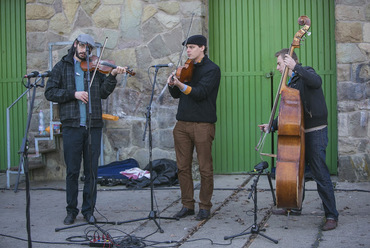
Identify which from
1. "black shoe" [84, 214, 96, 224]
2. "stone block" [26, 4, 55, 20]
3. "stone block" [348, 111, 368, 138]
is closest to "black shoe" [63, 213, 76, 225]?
"black shoe" [84, 214, 96, 224]

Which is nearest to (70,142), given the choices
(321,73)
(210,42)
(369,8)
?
(210,42)

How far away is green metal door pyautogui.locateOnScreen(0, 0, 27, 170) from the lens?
27.8 feet

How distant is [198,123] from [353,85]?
2668mm

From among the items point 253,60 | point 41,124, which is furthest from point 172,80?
point 41,124

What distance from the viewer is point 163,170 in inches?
284

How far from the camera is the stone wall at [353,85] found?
682 cm

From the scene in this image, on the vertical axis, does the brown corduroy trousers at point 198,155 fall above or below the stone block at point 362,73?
below

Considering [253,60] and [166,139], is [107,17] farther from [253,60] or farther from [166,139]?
[253,60]

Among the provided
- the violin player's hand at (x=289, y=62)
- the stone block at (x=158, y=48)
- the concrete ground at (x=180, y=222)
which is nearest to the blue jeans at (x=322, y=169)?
the concrete ground at (x=180, y=222)

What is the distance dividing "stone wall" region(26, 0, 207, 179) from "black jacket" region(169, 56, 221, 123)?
2.05 metres

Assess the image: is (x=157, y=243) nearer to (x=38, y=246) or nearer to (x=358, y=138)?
(x=38, y=246)

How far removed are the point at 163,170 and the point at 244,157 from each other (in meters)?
1.29

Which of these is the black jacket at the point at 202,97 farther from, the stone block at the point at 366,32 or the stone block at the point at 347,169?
the stone block at the point at 366,32

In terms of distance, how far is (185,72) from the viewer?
512 centimetres
